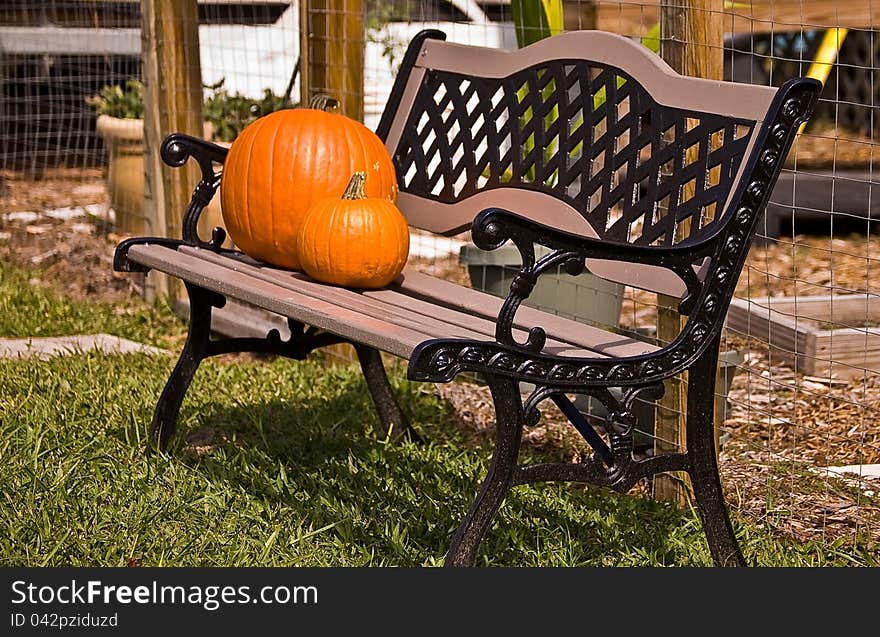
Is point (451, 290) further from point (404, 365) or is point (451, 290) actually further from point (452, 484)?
point (404, 365)

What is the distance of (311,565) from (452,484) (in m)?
0.60

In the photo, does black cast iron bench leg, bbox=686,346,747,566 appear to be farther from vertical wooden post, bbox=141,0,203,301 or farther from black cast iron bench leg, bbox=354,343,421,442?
vertical wooden post, bbox=141,0,203,301

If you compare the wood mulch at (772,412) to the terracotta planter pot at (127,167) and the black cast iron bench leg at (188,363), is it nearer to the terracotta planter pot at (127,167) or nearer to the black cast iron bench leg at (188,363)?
the terracotta planter pot at (127,167)

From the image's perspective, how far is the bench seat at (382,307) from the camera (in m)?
2.46

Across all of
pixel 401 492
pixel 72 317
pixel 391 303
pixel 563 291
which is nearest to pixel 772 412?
pixel 563 291

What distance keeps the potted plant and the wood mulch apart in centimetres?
18

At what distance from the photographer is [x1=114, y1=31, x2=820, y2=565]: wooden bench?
2309 millimetres

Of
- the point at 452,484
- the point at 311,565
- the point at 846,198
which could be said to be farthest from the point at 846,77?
the point at 311,565

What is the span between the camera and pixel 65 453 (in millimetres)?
3328

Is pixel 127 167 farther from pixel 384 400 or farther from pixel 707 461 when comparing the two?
pixel 707 461

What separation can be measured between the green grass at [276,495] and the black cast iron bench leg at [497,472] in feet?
1.17

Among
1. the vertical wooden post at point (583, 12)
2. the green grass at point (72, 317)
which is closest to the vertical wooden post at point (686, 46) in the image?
the green grass at point (72, 317)

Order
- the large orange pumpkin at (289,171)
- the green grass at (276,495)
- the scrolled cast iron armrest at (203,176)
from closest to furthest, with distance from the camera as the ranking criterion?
the green grass at (276,495), the large orange pumpkin at (289,171), the scrolled cast iron armrest at (203,176)

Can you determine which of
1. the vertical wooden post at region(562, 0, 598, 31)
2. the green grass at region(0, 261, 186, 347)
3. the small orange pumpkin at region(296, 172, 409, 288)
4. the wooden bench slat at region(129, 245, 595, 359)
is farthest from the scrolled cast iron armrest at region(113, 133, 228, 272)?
the vertical wooden post at region(562, 0, 598, 31)
